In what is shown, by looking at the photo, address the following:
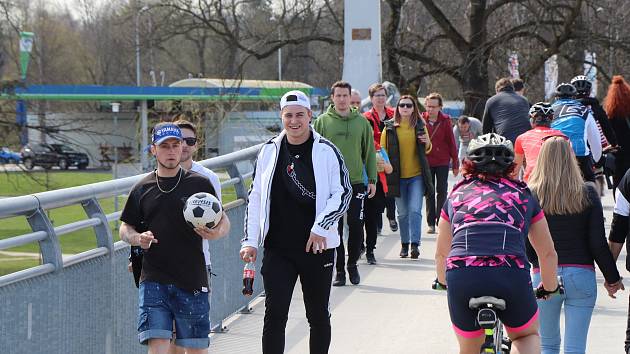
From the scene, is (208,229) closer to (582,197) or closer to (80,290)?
(80,290)

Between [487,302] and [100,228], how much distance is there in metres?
2.46

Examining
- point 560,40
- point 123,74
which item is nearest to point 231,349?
point 560,40

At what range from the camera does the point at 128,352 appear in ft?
22.2

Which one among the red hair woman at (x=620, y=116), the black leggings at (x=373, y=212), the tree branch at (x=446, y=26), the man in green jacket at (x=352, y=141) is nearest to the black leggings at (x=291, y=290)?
the man in green jacket at (x=352, y=141)

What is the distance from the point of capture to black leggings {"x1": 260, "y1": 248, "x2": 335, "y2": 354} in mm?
6484

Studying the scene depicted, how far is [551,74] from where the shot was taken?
27.5 m

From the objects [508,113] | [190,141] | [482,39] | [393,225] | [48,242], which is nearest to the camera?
[48,242]

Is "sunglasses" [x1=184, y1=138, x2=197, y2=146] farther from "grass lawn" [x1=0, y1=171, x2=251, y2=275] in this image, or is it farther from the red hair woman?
the red hair woman

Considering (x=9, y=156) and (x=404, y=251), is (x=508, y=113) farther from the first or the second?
(x=9, y=156)

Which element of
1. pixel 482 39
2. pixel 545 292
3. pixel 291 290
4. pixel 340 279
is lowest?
pixel 340 279

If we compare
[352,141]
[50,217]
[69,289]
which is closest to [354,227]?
[352,141]

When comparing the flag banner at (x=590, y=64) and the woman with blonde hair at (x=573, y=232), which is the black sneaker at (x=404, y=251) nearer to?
the woman with blonde hair at (x=573, y=232)

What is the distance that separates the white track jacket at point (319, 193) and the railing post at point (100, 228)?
776 mm

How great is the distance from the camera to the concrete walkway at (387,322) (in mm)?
8203
